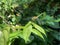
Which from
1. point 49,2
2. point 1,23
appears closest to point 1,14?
point 1,23

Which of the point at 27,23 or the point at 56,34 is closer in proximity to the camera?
the point at 27,23

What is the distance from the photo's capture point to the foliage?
140 cm

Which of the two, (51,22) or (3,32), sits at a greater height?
(3,32)

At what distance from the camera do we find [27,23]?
198 cm

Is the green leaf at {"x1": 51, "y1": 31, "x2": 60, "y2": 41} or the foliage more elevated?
the foliage

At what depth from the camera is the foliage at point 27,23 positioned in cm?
140

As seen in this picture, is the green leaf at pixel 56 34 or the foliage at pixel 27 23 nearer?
the foliage at pixel 27 23

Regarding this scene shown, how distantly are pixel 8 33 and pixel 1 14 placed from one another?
1.52 feet

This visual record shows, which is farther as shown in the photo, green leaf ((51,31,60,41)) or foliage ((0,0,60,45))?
green leaf ((51,31,60,41))

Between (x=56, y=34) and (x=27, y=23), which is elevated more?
(x=27, y=23)

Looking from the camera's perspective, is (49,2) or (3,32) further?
(49,2)

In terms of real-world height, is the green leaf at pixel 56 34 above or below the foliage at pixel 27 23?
below

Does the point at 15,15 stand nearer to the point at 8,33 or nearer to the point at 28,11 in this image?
the point at 28,11

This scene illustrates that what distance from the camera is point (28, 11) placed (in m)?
2.24
